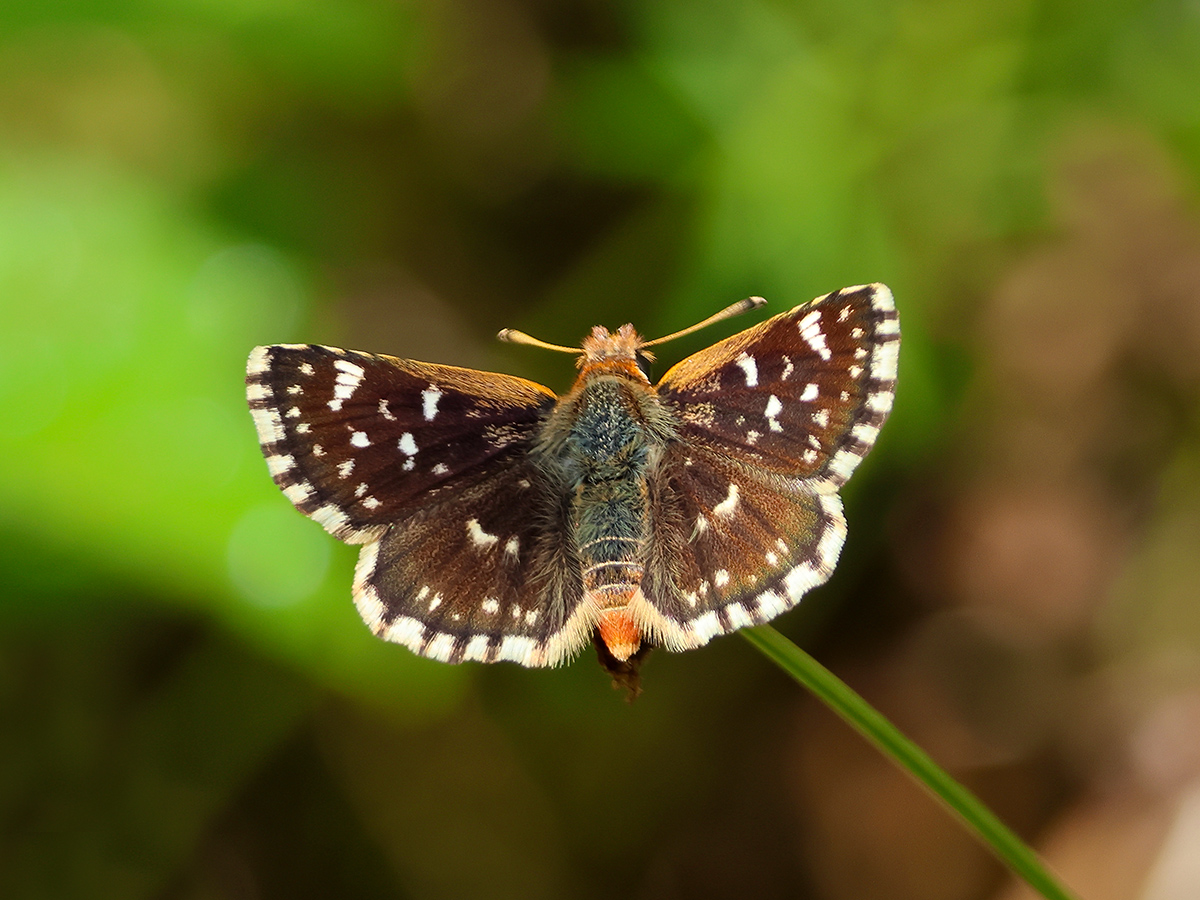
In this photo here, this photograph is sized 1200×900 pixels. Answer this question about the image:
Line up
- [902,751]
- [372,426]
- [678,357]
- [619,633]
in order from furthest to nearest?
[678,357] → [372,426] → [619,633] → [902,751]

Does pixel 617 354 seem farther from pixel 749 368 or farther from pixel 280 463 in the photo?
pixel 280 463

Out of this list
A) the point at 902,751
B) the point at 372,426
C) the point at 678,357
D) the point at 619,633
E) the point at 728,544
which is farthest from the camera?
the point at 678,357

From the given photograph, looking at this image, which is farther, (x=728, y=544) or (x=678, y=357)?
(x=678, y=357)

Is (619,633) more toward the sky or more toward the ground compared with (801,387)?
more toward the ground

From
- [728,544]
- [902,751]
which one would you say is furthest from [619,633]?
[902,751]

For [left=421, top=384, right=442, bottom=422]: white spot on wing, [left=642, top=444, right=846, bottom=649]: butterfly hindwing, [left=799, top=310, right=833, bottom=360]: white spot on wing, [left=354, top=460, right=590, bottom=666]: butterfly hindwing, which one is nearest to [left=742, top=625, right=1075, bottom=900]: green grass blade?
[left=642, top=444, right=846, bottom=649]: butterfly hindwing

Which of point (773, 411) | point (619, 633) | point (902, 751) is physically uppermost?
point (773, 411)
